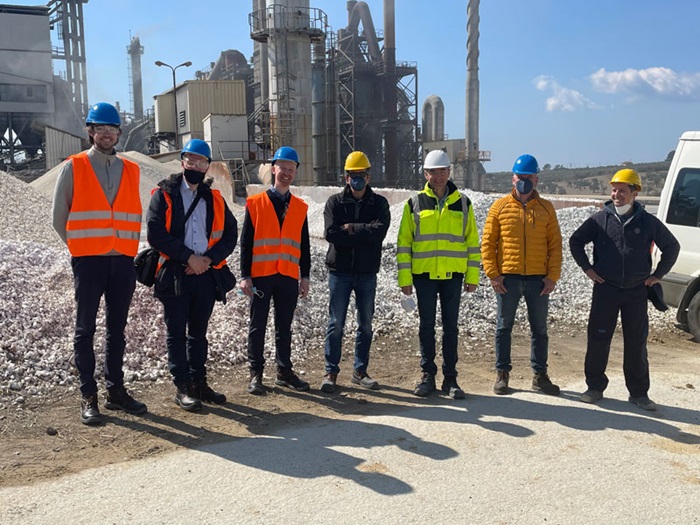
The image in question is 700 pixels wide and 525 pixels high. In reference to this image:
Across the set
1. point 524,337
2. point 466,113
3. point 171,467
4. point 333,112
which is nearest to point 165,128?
point 333,112

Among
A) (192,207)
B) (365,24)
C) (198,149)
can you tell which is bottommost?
(192,207)

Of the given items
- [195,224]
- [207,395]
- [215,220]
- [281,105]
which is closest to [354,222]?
[215,220]

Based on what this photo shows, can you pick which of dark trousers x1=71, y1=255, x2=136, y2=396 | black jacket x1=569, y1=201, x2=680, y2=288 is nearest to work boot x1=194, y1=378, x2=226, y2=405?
dark trousers x1=71, y1=255, x2=136, y2=396

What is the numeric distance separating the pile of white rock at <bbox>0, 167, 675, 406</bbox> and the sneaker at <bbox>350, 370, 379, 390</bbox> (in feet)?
2.74

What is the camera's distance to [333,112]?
4109cm

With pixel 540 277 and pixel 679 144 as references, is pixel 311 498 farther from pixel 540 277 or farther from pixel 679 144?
pixel 679 144

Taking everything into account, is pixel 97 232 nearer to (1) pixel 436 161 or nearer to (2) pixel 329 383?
(2) pixel 329 383

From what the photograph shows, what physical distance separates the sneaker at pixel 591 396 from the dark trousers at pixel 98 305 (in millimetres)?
3902

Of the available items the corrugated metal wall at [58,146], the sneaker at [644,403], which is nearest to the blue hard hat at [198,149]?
the sneaker at [644,403]

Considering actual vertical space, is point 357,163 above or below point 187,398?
above

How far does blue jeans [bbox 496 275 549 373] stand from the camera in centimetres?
567

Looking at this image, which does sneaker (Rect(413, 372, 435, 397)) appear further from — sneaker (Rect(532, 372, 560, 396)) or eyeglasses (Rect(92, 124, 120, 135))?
eyeglasses (Rect(92, 124, 120, 135))

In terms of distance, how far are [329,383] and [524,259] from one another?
2.06m

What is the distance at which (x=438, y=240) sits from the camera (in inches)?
220
